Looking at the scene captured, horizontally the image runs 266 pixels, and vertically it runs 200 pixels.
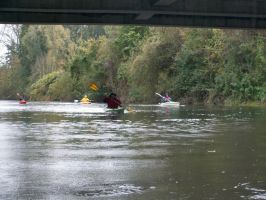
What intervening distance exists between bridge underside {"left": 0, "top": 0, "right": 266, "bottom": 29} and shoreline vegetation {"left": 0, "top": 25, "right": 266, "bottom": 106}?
42979 millimetres

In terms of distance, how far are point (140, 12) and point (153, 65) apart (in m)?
60.2

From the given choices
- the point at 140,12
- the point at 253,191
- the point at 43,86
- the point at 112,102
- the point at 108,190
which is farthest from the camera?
the point at 43,86

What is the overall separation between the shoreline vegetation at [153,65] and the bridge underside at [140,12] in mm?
42979

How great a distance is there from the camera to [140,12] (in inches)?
740

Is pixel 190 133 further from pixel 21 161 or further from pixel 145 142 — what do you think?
pixel 21 161

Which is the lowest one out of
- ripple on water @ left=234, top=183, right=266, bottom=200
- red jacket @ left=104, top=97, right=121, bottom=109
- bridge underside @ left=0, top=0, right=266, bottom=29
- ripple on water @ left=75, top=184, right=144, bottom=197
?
ripple on water @ left=75, top=184, right=144, bottom=197

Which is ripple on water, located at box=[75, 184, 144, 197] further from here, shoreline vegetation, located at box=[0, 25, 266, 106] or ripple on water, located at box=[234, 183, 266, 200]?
shoreline vegetation, located at box=[0, 25, 266, 106]

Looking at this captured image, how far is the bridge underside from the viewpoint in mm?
18266

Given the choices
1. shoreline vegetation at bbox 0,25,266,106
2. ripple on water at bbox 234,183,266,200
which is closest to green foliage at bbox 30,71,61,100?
shoreline vegetation at bbox 0,25,266,106

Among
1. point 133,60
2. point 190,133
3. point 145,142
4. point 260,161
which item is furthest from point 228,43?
point 260,161

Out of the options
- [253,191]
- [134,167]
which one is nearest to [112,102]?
[134,167]

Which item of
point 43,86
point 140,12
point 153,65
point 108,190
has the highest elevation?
point 153,65

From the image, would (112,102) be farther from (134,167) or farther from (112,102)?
(134,167)

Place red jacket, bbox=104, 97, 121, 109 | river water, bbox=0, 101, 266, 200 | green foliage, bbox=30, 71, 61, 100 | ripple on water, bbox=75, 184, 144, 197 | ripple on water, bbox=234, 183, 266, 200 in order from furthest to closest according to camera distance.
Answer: green foliage, bbox=30, 71, 61, 100 < red jacket, bbox=104, 97, 121, 109 < river water, bbox=0, 101, 266, 200 < ripple on water, bbox=75, 184, 144, 197 < ripple on water, bbox=234, 183, 266, 200
